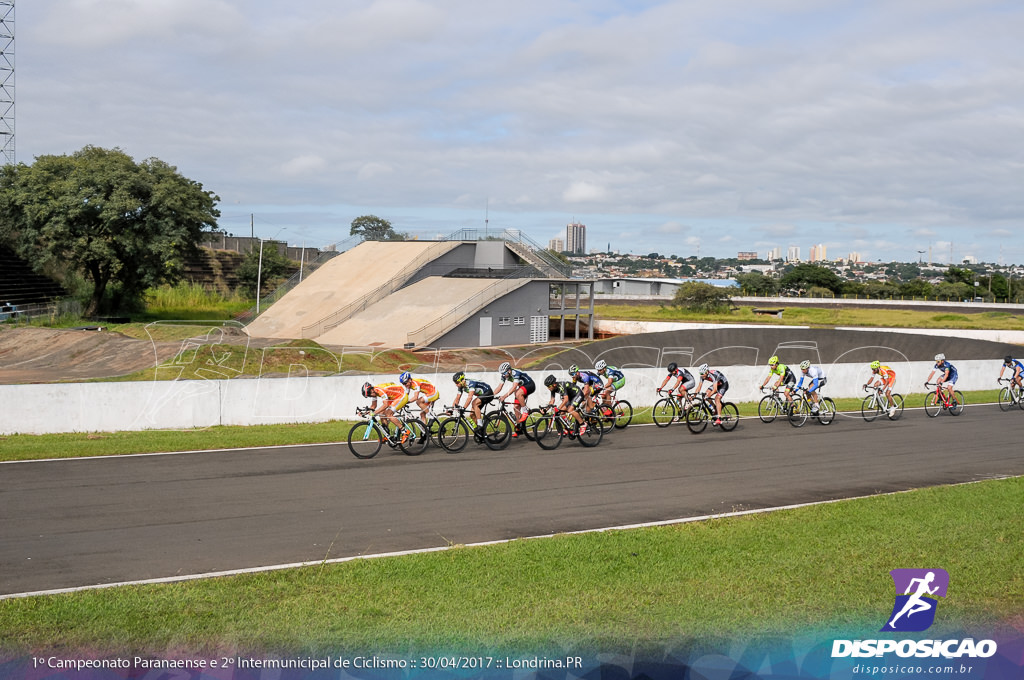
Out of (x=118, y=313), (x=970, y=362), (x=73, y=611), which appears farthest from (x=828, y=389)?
(x=118, y=313)

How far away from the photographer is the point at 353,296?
5775cm

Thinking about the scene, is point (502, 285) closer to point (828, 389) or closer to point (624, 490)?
point (828, 389)

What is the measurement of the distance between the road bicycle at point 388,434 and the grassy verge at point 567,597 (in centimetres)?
744

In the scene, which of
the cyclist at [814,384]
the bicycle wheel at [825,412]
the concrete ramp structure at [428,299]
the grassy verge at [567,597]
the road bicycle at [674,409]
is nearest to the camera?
the grassy verge at [567,597]

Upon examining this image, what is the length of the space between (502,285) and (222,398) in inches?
1375

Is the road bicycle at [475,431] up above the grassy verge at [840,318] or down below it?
below

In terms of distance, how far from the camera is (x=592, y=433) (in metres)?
20.9

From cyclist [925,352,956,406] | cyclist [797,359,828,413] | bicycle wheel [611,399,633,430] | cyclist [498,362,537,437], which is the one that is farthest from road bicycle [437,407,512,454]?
cyclist [925,352,956,406]

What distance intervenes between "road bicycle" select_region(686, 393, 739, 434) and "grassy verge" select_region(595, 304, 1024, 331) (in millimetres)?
41239

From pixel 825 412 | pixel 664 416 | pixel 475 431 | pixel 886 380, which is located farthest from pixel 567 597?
pixel 886 380

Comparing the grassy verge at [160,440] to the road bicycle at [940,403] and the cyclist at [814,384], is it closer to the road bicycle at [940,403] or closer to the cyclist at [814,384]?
the cyclist at [814,384]

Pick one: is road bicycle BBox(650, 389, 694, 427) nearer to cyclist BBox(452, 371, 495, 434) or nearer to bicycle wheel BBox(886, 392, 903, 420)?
cyclist BBox(452, 371, 495, 434)

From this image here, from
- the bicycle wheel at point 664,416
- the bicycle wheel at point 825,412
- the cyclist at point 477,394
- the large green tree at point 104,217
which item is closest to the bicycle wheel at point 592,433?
the cyclist at point 477,394

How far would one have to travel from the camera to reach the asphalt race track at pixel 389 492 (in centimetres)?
1117
